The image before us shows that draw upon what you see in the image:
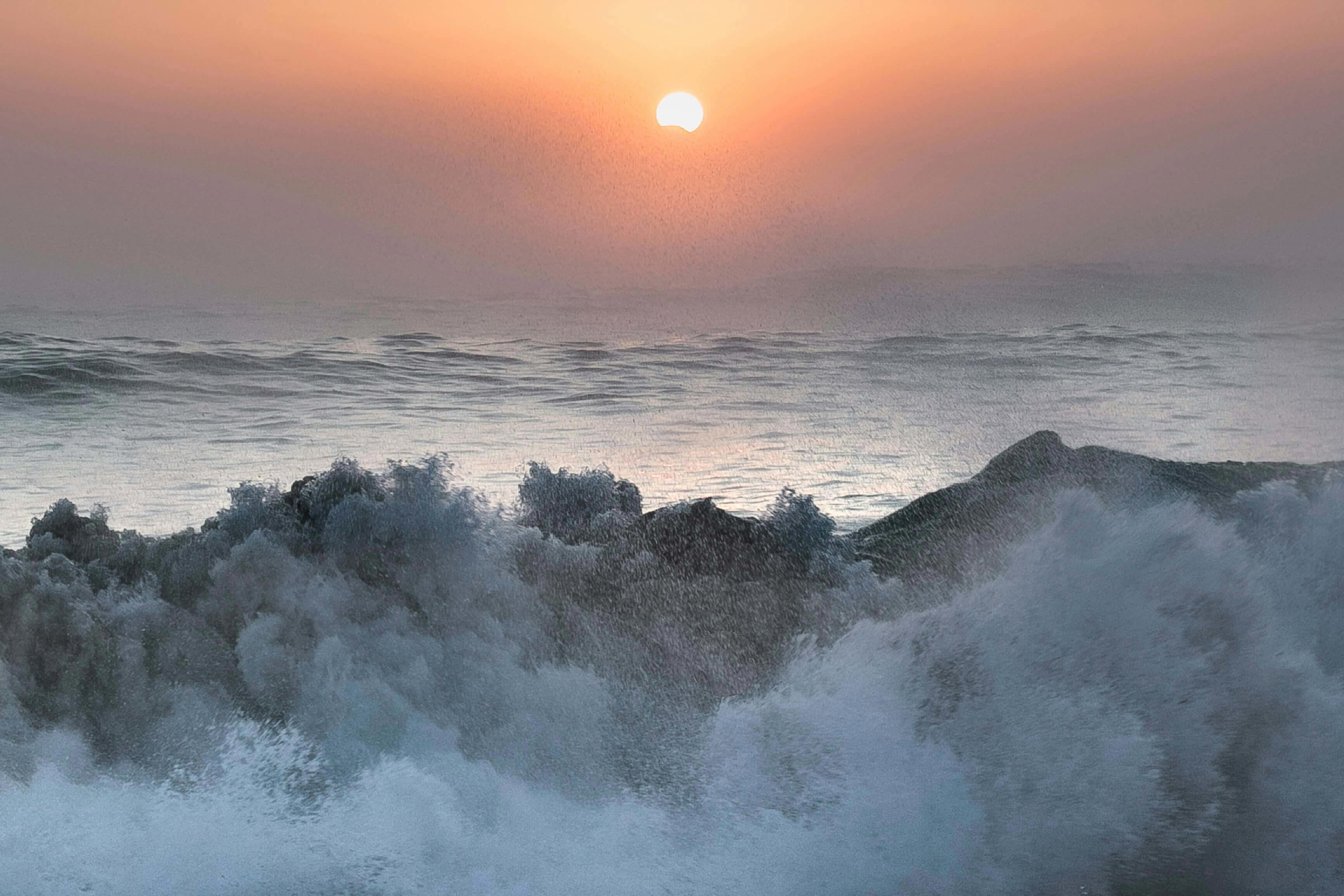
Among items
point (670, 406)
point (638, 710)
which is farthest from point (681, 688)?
point (670, 406)

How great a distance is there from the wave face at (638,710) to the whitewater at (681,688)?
1 cm

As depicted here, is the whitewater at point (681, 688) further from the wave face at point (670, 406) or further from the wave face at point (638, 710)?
the wave face at point (670, 406)

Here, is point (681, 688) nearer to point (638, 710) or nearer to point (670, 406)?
point (638, 710)

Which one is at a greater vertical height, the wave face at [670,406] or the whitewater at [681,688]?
the wave face at [670,406]

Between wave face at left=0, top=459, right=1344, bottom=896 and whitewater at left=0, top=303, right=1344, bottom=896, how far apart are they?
13mm

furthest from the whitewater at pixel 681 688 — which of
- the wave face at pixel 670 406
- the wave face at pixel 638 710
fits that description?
the wave face at pixel 670 406

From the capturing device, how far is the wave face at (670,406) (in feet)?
25.5

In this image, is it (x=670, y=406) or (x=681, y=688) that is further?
(x=670, y=406)

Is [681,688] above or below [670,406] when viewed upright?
below

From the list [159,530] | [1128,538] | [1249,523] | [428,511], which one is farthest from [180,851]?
[1249,523]

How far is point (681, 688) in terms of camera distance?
470 cm

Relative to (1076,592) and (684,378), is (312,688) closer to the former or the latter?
(1076,592)

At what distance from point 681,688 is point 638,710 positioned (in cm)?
19

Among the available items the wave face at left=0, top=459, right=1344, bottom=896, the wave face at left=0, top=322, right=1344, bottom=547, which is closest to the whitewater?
the wave face at left=0, top=459, right=1344, bottom=896
